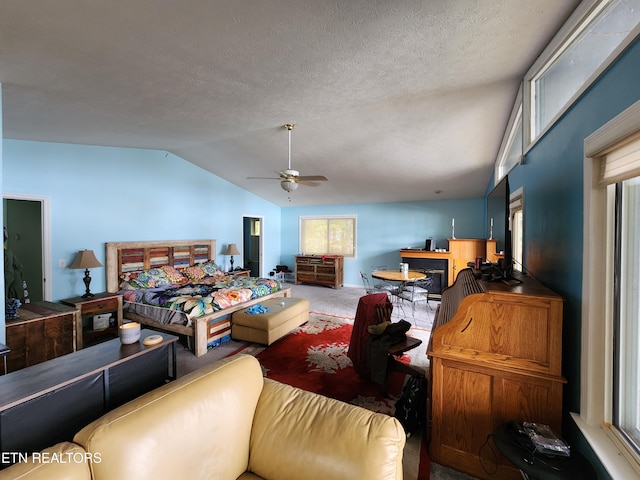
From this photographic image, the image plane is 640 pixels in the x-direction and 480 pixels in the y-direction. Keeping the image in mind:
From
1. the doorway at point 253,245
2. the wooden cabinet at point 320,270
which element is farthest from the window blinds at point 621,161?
the doorway at point 253,245

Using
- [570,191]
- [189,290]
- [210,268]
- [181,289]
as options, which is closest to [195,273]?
[210,268]

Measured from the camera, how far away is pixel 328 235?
802 cm

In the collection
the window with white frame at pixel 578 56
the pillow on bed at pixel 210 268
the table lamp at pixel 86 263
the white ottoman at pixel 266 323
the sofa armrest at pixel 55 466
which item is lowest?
the white ottoman at pixel 266 323

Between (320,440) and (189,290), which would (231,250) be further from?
(320,440)

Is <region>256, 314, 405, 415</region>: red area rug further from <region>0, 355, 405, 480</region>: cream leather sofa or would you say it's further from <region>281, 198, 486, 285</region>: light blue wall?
<region>281, 198, 486, 285</region>: light blue wall

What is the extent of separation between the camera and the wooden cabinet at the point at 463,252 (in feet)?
18.9

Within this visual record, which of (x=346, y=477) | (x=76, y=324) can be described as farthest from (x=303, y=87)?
(x=76, y=324)

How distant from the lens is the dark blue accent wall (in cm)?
114

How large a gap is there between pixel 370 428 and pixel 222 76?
260cm

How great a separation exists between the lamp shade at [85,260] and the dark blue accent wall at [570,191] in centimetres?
509

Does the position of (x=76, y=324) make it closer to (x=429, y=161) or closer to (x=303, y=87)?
(x=303, y=87)

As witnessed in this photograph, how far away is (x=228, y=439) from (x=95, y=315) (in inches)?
149

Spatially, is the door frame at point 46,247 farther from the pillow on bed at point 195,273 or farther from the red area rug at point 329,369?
the red area rug at point 329,369

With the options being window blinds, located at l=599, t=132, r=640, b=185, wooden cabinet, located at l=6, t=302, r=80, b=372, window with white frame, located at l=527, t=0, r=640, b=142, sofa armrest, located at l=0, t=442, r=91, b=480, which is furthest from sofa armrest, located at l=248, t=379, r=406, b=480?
wooden cabinet, located at l=6, t=302, r=80, b=372
